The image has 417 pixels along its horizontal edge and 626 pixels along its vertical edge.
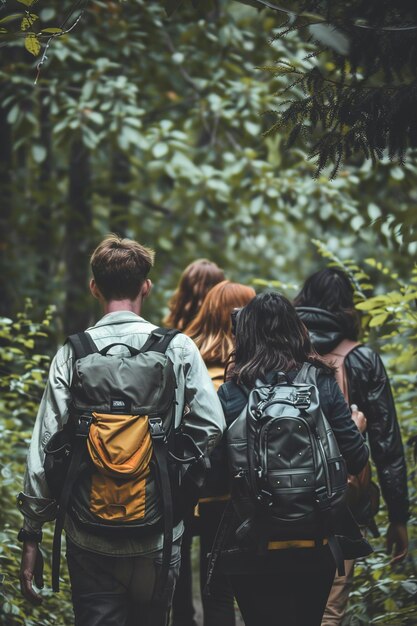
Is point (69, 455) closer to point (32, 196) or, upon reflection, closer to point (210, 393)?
point (210, 393)

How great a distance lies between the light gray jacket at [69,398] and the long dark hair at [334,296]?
1.30 meters

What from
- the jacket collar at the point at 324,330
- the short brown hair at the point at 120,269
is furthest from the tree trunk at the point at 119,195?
the short brown hair at the point at 120,269

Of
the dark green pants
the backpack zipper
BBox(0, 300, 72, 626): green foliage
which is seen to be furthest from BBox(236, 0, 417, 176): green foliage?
BBox(0, 300, 72, 626): green foliage

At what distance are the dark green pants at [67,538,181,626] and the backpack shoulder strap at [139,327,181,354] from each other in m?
0.83

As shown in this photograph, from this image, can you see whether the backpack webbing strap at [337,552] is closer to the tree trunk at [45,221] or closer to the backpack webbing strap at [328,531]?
the backpack webbing strap at [328,531]

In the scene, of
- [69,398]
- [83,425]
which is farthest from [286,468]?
[69,398]

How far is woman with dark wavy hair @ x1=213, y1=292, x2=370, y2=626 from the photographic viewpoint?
3.37 meters

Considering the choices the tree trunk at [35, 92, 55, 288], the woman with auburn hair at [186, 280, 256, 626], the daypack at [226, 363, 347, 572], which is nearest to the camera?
the daypack at [226, 363, 347, 572]

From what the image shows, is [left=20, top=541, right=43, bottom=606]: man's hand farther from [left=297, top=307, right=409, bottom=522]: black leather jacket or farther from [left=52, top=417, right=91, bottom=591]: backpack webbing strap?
[left=297, top=307, right=409, bottom=522]: black leather jacket

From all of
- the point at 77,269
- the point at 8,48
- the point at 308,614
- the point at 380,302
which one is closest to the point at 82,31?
the point at 8,48

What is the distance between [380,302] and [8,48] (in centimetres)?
583

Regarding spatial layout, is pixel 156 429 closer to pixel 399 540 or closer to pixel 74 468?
pixel 74 468

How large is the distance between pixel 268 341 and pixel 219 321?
1168mm

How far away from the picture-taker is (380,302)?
513 centimetres
